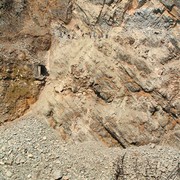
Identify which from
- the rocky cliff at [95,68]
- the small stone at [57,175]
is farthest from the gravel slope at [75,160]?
the rocky cliff at [95,68]

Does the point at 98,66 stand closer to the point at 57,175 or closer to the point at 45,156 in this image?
the point at 45,156

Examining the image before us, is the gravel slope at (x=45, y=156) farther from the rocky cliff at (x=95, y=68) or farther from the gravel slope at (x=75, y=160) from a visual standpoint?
the rocky cliff at (x=95, y=68)

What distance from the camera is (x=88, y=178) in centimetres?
1561

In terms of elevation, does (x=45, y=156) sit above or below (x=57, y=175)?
below

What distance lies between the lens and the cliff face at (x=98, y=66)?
1631 centimetres

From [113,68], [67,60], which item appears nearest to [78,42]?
[67,60]

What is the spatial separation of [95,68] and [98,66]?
0.56 feet

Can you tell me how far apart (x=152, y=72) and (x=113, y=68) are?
5.45 ft

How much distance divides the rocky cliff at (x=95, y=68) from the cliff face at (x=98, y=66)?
0.04m

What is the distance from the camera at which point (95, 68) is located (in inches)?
674

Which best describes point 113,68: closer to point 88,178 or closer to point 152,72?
point 152,72

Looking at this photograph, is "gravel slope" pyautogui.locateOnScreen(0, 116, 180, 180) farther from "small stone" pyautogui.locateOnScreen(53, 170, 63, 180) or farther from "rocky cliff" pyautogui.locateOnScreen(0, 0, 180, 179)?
"rocky cliff" pyautogui.locateOnScreen(0, 0, 180, 179)

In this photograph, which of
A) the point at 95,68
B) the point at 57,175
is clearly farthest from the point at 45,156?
the point at 95,68

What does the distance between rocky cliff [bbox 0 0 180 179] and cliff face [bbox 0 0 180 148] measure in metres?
0.04
